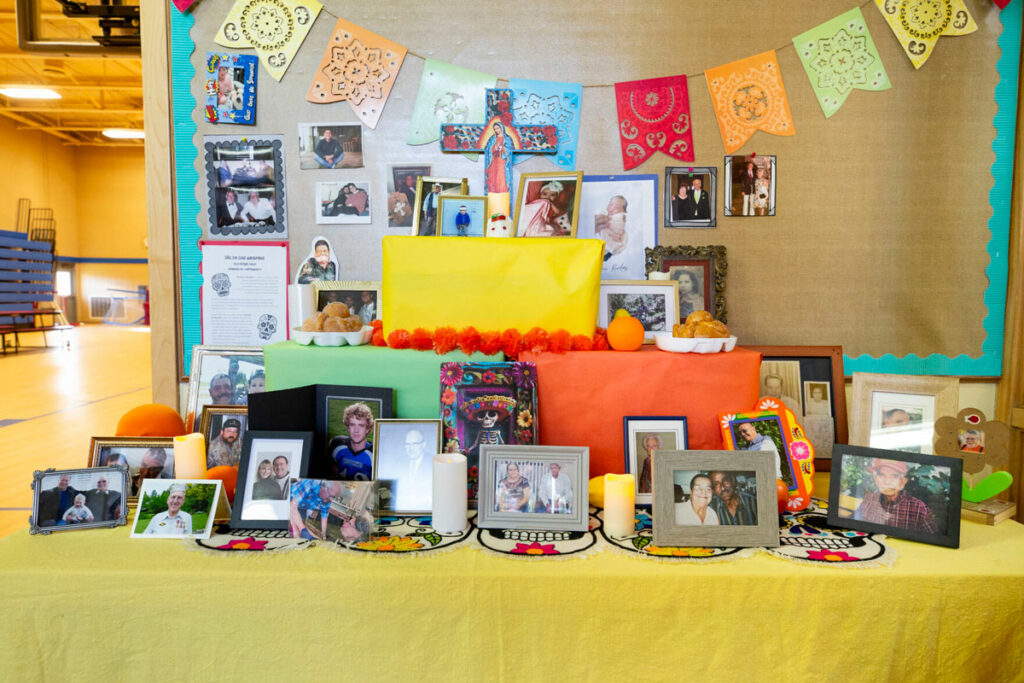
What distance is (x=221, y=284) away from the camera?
1.88 metres

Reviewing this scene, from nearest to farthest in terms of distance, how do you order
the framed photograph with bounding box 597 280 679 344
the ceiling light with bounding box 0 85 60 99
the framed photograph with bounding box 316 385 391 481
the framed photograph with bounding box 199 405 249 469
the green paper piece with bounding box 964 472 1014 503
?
1. the green paper piece with bounding box 964 472 1014 503
2. the framed photograph with bounding box 316 385 391 481
3. the framed photograph with bounding box 199 405 249 469
4. the framed photograph with bounding box 597 280 679 344
5. the ceiling light with bounding box 0 85 60 99

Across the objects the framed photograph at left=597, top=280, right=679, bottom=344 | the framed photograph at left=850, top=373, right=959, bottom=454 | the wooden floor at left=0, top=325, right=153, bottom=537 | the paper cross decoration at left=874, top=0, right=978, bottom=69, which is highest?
the paper cross decoration at left=874, top=0, right=978, bottom=69

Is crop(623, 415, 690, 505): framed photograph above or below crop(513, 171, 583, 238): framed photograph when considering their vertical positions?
below

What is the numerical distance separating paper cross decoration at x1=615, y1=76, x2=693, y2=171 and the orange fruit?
0.62 m

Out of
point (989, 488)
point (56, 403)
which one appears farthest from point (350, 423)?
point (56, 403)

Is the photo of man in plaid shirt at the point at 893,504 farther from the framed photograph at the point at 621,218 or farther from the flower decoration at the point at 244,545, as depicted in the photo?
the flower decoration at the point at 244,545

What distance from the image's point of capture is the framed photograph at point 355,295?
1784mm

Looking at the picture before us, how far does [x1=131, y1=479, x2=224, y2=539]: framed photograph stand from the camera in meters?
1.19

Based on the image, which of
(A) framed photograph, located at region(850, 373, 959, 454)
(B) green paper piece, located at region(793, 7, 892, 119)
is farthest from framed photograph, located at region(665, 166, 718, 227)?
(A) framed photograph, located at region(850, 373, 959, 454)

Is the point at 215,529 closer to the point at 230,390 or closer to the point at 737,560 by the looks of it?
the point at 230,390

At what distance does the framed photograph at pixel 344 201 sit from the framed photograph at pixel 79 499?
92 cm

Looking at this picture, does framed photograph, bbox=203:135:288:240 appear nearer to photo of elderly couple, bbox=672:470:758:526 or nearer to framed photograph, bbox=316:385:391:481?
framed photograph, bbox=316:385:391:481

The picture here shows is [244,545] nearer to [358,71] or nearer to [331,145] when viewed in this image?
[331,145]

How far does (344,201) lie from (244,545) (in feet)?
3.53
